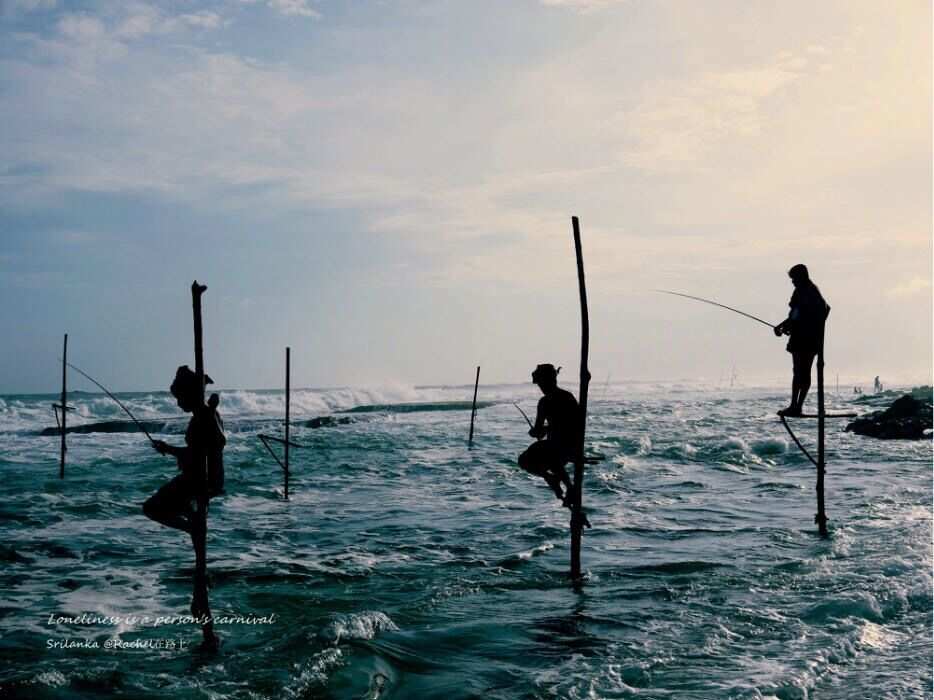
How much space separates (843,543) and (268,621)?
366 inches

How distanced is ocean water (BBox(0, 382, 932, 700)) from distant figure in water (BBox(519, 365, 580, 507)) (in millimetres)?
1832

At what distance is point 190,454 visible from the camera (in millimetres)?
7340

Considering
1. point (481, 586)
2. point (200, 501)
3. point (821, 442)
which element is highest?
point (821, 442)

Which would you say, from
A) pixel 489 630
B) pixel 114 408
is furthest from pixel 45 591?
pixel 114 408

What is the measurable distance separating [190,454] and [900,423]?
3144cm

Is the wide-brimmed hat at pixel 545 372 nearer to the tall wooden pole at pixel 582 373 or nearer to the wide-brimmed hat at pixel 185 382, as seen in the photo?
the tall wooden pole at pixel 582 373

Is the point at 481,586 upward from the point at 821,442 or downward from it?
downward

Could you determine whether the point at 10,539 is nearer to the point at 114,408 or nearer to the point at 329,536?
the point at 329,536

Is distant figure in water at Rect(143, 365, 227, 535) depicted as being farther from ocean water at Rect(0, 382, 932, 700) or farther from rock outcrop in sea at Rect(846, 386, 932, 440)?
rock outcrop in sea at Rect(846, 386, 932, 440)

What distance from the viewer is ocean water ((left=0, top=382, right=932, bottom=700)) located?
759cm

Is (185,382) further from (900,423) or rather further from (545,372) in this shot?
(900,423)

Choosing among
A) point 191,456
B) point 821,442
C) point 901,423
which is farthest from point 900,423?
point 191,456

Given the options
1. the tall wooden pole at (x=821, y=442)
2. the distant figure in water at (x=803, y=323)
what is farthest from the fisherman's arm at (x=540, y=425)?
the tall wooden pole at (x=821, y=442)

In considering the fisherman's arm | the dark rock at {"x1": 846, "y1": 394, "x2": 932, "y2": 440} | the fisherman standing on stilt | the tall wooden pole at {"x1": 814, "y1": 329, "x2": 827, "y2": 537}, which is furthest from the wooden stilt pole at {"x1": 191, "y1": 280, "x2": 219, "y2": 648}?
the dark rock at {"x1": 846, "y1": 394, "x2": 932, "y2": 440}
